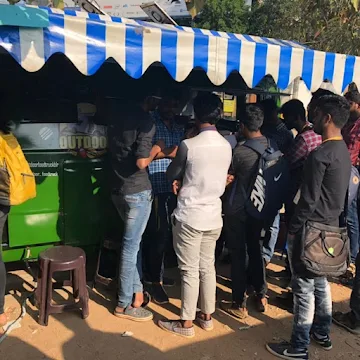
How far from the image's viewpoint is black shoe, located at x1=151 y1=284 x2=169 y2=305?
3764mm

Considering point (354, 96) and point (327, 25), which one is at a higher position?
point (327, 25)

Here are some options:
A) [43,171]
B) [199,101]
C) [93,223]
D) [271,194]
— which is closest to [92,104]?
[43,171]

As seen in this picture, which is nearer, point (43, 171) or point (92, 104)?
point (43, 171)

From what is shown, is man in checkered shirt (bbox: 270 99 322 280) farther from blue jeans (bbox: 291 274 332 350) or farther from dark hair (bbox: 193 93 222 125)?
dark hair (bbox: 193 93 222 125)

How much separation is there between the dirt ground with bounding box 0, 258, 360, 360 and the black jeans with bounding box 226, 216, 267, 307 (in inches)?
11.0

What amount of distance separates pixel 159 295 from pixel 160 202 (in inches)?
32.4

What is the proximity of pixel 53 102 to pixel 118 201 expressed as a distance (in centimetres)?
131

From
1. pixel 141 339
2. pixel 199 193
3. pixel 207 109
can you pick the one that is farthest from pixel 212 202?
pixel 141 339

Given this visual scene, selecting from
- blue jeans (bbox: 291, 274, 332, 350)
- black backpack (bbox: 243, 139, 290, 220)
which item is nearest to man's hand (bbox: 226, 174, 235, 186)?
black backpack (bbox: 243, 139, 290, 220)

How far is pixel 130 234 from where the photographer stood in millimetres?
3318

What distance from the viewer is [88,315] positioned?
3488 millimetres

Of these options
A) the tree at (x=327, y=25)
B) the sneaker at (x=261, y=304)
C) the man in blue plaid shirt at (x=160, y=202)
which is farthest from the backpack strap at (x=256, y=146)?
the tree at (x=327, y=25)

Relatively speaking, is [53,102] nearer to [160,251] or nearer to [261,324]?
[160,251]

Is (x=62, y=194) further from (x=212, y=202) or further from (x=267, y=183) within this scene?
(x=267, y=183)
